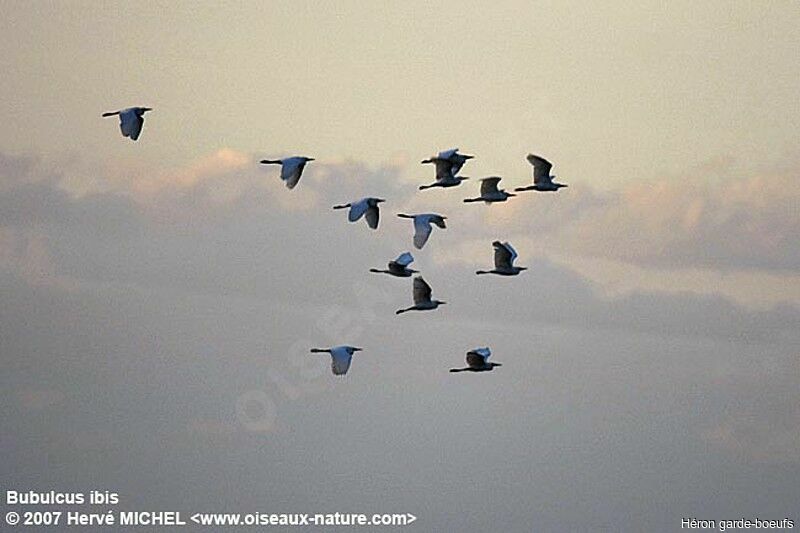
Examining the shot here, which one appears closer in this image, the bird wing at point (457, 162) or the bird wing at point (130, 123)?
the bird wing at point (130, 123)

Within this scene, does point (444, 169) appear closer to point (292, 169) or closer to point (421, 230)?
point (421, 230)

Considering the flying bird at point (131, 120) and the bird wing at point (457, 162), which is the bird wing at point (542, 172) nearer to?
the bird wing at point (457, 162)

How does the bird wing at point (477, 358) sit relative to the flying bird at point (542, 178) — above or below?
below

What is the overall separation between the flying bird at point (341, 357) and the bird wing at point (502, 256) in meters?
6.47

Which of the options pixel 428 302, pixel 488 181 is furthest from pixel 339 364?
pixel 488 181

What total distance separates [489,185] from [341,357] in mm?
9064

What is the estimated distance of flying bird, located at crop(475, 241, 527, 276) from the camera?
77312 millimetres

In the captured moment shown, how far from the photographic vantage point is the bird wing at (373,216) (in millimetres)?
73750

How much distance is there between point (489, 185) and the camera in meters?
78.4

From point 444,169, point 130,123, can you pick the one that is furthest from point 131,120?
point 444,169

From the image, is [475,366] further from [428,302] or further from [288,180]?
[288,180]

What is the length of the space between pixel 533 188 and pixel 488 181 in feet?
5.44

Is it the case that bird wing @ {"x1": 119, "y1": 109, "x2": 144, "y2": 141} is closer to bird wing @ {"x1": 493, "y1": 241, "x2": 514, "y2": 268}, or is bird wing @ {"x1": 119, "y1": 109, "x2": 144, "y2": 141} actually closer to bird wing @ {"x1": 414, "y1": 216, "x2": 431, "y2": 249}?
bird wing @ {"x1": 414, "y1": 216, "x2": 431, "y2": 249}

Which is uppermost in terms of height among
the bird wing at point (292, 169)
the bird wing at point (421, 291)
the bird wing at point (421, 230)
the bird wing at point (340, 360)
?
the bird wing at point (292, 169)
